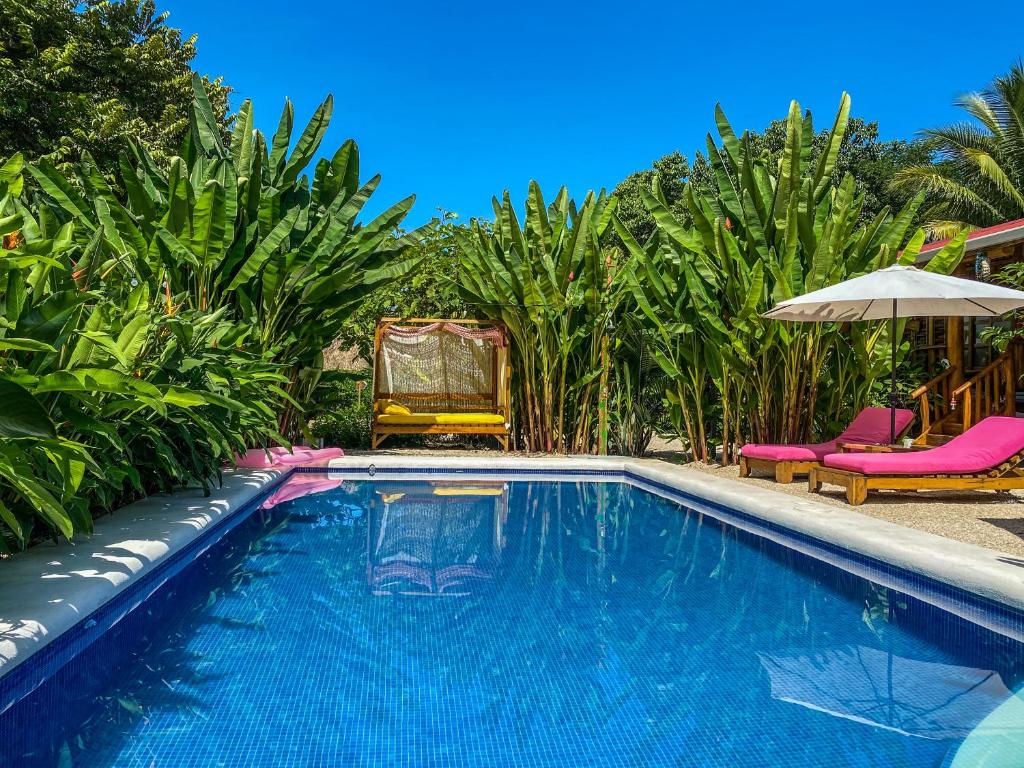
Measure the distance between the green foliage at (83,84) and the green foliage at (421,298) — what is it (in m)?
5.68

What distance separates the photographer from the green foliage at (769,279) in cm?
789

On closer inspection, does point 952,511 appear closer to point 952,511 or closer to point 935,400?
point 952,511

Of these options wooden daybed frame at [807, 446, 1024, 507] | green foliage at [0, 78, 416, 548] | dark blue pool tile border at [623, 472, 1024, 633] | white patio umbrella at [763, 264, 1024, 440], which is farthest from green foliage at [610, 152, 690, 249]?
dark blue pool tile border at [623, 472, 1024, 633]

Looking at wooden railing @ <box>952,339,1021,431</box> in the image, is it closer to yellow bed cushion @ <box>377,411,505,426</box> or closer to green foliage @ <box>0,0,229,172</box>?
yellow bed cushion @ <box>377,411,505,426</box>

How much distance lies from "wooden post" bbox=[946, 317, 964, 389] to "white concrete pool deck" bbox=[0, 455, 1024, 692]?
5131 millimetres

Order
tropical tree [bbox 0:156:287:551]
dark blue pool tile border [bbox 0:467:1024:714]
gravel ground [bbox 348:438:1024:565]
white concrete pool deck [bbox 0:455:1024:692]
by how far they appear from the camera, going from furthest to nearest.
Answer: gravel ground [bbox 348:438:1024:565] < white concrete pool deck [bbox 0:455:1024:692] < dark blue pool tile border [bbox 0:467:1024:714] < tropical tree [bbox 0:156:287:551]

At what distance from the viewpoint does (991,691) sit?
2988 millimetres

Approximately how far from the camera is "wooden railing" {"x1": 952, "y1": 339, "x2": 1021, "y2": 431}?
29.2ft

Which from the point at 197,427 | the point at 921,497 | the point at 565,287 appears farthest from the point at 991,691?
the point at 565,287

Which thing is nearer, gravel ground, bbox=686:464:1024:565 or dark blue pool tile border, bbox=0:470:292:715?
dark blue pool tile border, bbox=0:470:292:715

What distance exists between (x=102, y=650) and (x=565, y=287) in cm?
743

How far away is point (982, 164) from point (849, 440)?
58.5ft

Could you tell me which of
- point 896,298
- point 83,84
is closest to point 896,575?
point 896,298

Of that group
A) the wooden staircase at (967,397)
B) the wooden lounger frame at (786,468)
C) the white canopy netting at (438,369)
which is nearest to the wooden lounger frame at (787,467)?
the wooden lounger frame at (786,468)
